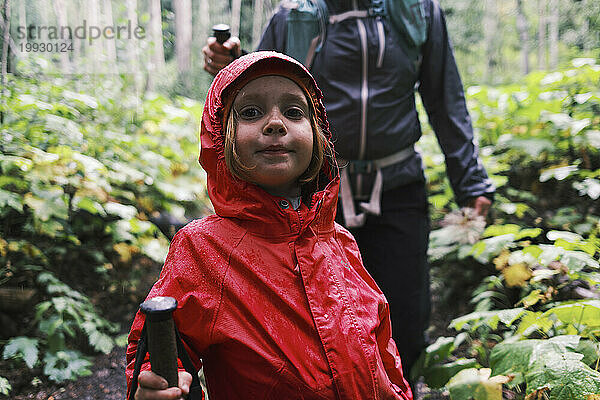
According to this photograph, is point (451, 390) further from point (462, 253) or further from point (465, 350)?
point (462, 253)

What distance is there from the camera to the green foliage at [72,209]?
3234 mm

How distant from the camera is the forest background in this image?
252 cm

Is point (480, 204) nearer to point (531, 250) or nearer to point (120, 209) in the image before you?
point (531, 250)

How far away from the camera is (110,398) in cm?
300

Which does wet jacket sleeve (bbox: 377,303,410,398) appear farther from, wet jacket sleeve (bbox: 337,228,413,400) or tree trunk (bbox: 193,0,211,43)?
tree trunk (bbox: 193,0,211,43)

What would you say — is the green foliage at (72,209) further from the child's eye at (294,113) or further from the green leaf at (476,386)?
the green leaf at (476,386)

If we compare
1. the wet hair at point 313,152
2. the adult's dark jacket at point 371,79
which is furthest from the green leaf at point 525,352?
the wet hair at point 313,152

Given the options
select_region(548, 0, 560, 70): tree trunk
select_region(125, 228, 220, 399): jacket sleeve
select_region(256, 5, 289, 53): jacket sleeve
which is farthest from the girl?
select_region(548, 0, 560, 70): tree trunk

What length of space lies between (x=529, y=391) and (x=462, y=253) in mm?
2312

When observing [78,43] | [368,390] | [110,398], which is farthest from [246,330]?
[78,43]

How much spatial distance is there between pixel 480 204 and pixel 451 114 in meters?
0.57

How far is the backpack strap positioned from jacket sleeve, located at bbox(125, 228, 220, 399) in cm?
6

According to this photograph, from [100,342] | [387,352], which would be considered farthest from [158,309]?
[100,342]

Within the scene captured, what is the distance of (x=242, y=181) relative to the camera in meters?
1.52
